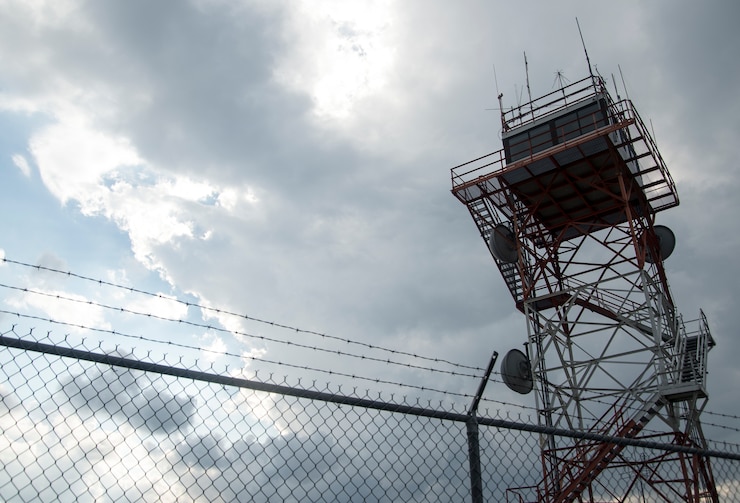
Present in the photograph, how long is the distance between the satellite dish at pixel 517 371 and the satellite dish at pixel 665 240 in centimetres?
839

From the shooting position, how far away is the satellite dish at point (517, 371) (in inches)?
762

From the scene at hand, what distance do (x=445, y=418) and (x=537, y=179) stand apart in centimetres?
1864

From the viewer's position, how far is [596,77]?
2272 cm

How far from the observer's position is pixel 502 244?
875 inches

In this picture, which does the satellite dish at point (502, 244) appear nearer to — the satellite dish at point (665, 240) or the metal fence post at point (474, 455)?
the satellite dish at point (665, 240)

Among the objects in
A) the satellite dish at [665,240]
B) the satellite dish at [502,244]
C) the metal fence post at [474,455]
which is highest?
the satellite dish at [665,240]

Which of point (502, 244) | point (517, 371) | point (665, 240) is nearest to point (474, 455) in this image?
point (517, 371)

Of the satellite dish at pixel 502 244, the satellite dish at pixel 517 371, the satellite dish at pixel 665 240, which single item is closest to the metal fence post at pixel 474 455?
the satellite dish at pixel 517 371

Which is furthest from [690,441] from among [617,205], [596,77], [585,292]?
[596,77]

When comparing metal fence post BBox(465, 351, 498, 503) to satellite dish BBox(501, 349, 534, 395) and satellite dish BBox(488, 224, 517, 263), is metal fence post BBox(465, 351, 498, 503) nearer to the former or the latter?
satellite dish BBox(501, 349, 534, 395)

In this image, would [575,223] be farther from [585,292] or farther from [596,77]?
[596,77]

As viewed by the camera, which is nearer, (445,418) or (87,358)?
(87,358)

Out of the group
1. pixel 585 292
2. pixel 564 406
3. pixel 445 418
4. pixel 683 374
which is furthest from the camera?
pixel 585 292

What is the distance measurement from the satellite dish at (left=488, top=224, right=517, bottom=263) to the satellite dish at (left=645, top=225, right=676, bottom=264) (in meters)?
6.52
